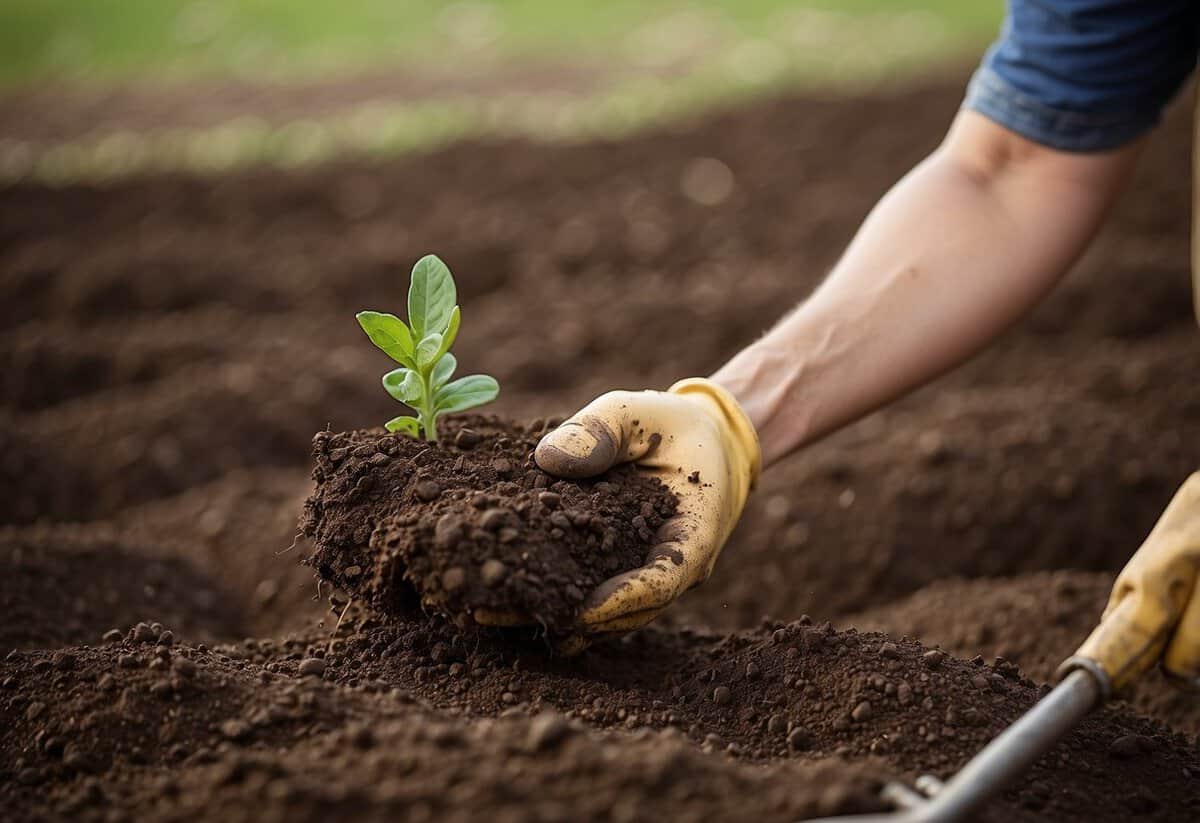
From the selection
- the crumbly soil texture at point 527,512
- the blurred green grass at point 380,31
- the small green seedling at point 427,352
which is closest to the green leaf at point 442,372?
the small green seedling at point 427,352

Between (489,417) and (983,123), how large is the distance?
1200mm

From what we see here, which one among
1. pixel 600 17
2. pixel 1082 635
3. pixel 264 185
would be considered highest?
pixel 600 17

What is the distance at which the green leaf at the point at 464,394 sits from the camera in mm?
2037

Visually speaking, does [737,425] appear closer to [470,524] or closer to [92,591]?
[470,524]

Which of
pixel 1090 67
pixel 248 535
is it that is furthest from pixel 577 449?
pixel 248 535

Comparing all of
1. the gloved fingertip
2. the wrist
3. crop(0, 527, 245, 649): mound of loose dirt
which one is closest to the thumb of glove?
the gloved fingertip

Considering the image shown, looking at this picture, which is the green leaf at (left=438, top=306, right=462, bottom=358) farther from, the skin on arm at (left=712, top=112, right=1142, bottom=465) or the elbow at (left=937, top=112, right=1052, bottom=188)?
the elbow at (left=937, top=112, right=1052, bottom=188)

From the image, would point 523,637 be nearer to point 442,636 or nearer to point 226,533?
point 442,636

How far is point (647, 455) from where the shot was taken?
80.6 inches

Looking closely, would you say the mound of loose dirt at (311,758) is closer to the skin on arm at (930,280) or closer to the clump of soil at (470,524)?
the clump of soil at (470,524)

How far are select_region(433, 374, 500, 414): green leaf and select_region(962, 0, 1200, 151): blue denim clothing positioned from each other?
1.21 m

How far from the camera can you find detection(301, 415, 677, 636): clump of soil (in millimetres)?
1729

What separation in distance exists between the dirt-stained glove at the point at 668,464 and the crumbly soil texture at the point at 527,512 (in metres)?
0.05

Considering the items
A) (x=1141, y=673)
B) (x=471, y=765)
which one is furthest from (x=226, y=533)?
(x=1141, y=673)
